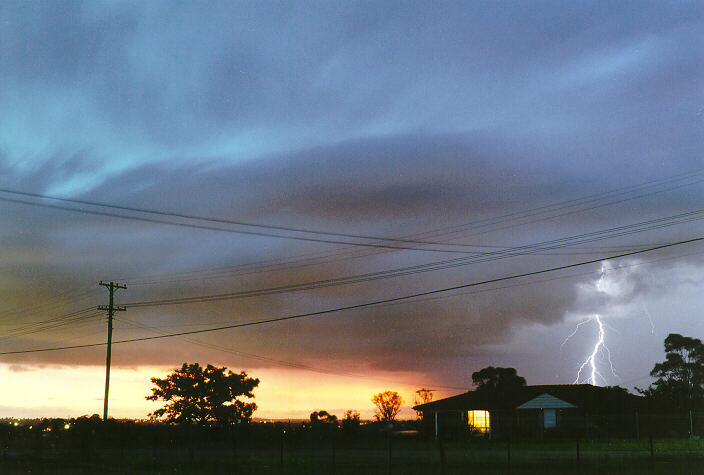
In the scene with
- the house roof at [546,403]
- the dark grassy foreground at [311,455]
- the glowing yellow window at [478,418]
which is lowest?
the dark grassy foreground at [311,455]

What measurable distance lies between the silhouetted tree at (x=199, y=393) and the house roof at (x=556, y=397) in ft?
89.3

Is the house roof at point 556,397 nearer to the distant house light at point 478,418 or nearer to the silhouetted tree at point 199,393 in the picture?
the distant house light at point 478,418

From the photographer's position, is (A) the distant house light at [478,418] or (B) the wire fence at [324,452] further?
(A) the distant house light at [478,418]

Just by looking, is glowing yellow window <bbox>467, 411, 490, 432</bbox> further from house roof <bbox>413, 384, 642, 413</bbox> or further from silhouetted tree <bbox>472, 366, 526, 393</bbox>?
silhouetted tree <bbox>472, 366, 526, 393</bbox>

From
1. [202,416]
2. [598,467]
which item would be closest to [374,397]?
[202,416]

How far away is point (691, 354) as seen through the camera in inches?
4136

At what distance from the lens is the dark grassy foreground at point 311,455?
105 ft

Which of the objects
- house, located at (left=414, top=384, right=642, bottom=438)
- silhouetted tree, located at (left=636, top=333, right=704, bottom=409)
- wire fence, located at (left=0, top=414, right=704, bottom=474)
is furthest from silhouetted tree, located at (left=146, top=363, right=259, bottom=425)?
silhouetted tree, located at (left=636, top=333, right=704, bottom=409)

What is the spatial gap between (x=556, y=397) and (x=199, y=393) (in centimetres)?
3465

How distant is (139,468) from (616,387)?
58.8 metres

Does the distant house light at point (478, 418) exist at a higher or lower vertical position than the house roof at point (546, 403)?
lower

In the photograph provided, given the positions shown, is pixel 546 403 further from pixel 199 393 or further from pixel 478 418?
pixel 199 393

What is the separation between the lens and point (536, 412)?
2692 inches

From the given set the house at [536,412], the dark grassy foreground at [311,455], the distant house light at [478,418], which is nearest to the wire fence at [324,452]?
the dark grassy foreground at [311,455]
